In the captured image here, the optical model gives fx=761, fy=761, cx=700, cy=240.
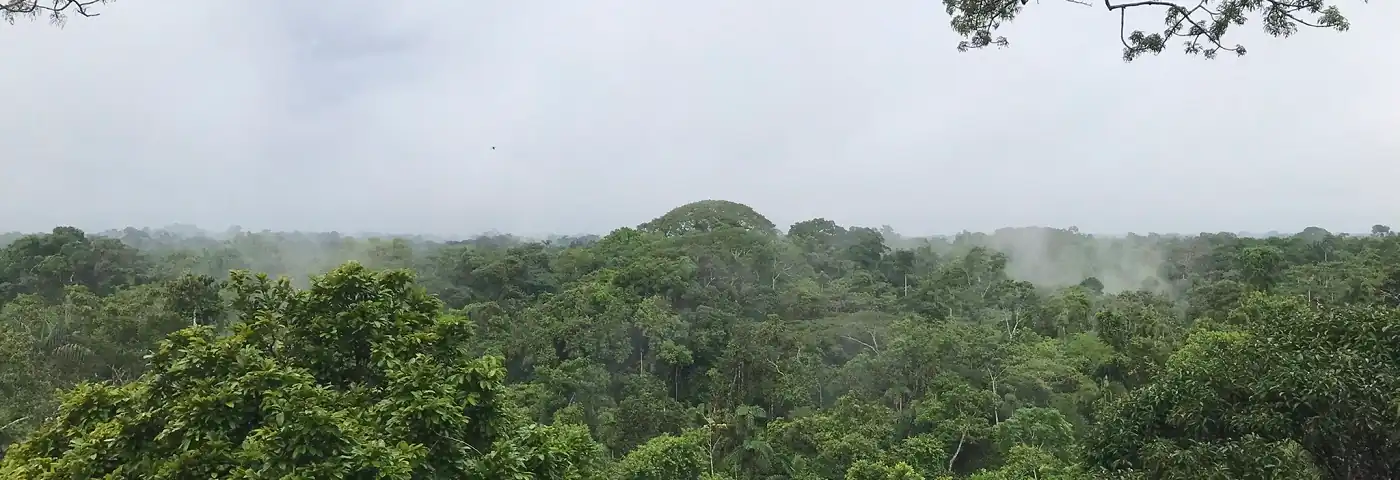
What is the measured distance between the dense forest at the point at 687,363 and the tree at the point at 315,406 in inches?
0.8

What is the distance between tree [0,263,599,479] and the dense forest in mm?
20

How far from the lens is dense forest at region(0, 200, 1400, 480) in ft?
16.0

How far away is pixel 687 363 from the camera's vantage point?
1952cm

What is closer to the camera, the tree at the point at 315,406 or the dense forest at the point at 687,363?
the tree at the point at 315,406

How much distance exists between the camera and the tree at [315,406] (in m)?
4.37

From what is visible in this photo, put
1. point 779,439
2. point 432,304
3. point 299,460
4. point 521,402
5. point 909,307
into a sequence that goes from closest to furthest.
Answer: point 299,460 → point 432,304 → point 779,439 → point 521,402 → point 909,307

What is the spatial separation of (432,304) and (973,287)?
23256 mm

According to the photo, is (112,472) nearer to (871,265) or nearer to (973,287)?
(973,287)

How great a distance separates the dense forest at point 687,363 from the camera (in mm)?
4883

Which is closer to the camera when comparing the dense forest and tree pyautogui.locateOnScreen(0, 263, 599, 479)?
tree pyautogui.locateOnScreen(0, 263, 599, 479)

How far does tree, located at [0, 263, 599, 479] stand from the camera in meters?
4.37

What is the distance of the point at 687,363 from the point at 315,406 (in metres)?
15.3

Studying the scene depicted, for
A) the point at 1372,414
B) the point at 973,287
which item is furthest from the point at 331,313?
the point at 973,287

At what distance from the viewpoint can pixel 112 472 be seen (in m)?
4.52
